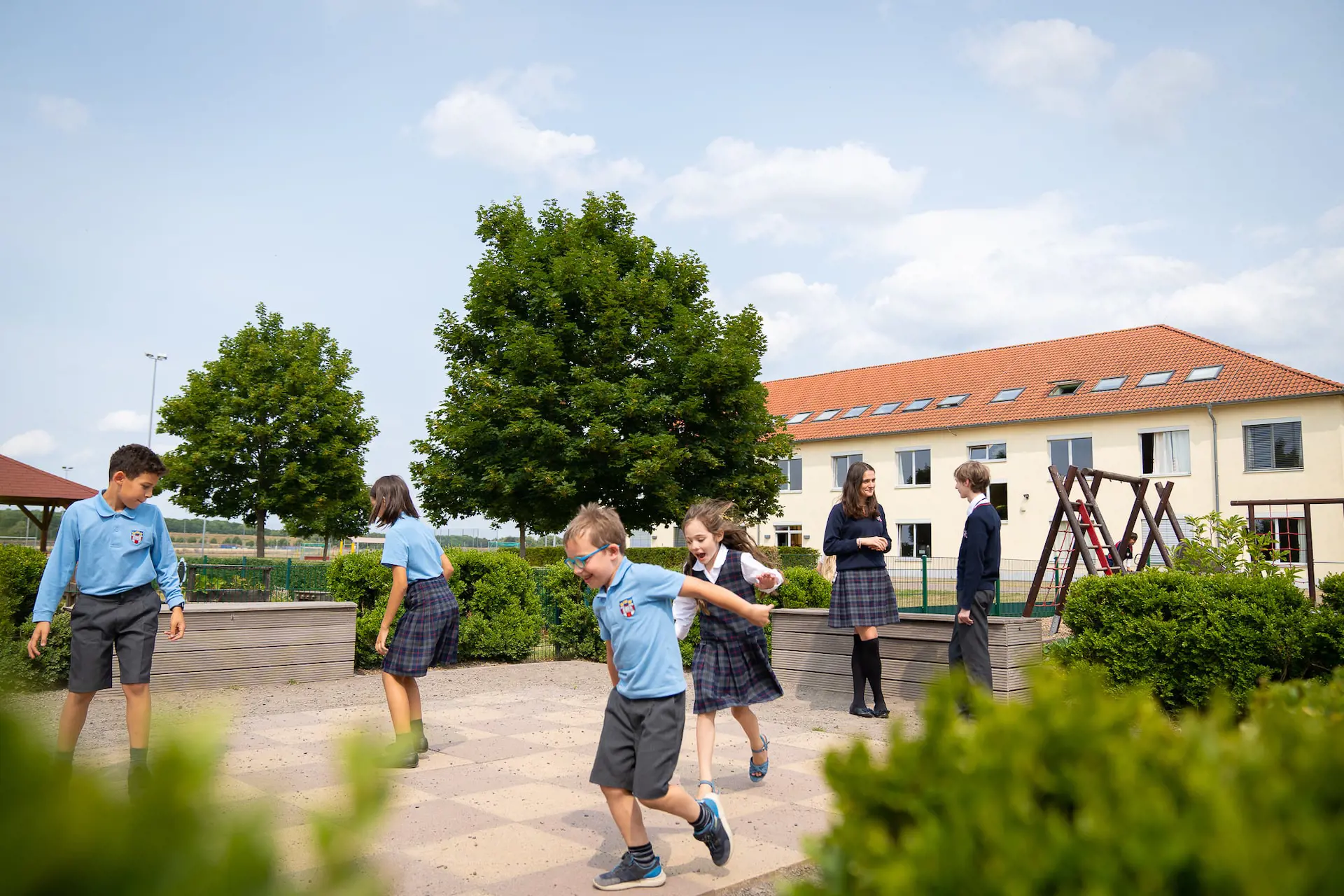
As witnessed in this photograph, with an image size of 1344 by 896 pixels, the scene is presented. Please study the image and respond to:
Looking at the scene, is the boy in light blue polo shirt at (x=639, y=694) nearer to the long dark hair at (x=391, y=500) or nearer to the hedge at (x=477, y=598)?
the long dark hair at (x=391, y=500)

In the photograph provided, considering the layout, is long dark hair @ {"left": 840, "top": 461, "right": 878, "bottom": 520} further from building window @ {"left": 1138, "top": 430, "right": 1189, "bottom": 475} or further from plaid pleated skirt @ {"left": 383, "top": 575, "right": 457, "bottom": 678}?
building window @ {"left": 1138, "top": 430, "right": 1189, "bottom": 475}

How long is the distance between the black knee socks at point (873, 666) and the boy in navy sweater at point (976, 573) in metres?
0.71

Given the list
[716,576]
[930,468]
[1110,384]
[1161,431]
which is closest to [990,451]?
[930,468]

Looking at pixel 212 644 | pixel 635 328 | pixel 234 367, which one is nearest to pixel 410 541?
pixel 212 644

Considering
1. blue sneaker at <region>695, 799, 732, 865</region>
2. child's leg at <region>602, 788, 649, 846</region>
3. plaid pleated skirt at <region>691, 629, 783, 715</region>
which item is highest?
plaid pleated skirt at <region>691, 629, 783, 715</region>

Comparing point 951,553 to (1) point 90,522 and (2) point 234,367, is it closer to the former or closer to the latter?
(2) point 234,367

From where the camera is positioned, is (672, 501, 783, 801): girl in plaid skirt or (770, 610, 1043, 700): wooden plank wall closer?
(672, 501, 783, 801): girl in plaid skirt

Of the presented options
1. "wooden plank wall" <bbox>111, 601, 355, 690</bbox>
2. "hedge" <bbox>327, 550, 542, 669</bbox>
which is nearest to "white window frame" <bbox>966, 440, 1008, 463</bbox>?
"hedge" <bbox>327, 550, 542, 669</bbox>

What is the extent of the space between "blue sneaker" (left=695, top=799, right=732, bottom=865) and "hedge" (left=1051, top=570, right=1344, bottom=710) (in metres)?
4.27

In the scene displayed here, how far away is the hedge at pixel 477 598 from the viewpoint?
11.4 meters

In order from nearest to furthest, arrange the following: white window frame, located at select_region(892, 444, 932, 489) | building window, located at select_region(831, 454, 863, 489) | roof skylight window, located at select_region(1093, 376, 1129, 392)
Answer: roof skylight window, located at select_region(1093, 376, 1129, 392) → white window frame, located at select_region(892, 444, 932, 489) → building window, located at select_region(831, 454, 863, 489)

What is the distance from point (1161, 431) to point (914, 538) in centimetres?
993

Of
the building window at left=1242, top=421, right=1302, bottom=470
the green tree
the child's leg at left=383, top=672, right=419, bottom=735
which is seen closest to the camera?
the child's leg at left=383, top=672, right=419, bottom=735

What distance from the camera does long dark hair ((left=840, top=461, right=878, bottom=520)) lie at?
8.11 meters
